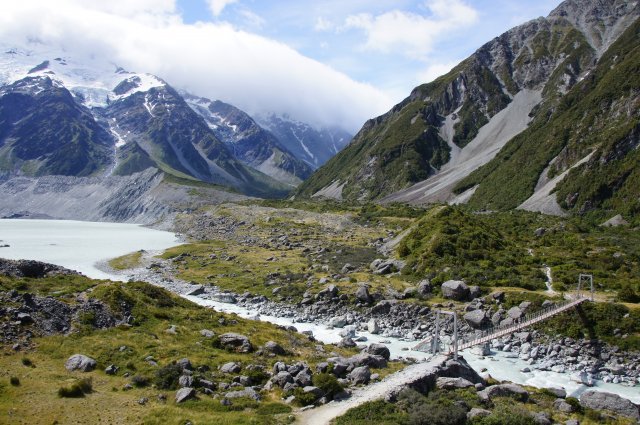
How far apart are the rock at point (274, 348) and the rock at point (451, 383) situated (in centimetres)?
1299

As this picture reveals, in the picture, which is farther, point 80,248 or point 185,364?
point 80,248

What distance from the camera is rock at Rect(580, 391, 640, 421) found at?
29.7 meters

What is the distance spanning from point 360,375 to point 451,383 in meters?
6.05

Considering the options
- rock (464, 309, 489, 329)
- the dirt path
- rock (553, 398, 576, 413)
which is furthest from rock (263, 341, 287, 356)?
rock (464, 309, 489, 329)

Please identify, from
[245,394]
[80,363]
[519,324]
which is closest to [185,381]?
[245,394]

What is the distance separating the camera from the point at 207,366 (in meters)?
34.0

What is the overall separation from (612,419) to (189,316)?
35014mm

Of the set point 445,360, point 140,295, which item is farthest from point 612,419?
point 140,295

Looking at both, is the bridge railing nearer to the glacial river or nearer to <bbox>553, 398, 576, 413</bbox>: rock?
the glacial river

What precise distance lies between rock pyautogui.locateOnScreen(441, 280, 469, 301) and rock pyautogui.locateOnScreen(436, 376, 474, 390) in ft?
85.5

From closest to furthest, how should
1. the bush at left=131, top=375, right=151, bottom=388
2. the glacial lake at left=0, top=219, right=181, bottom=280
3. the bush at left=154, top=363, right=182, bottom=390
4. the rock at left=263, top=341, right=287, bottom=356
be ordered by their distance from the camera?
the bush at left=154, top=363, right=182, bottom=390 < the bush at left=131, top=375, right=151, bottom=388 < the rock at left=263, top=341, right=287, bottom=356 < the glacial lake at left=0, top=219, right=181, bottom=280

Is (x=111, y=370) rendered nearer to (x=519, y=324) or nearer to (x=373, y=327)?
(x=373, y=327)

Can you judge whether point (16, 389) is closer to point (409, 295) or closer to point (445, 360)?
point (445, 360)

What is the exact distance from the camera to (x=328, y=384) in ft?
98.4
